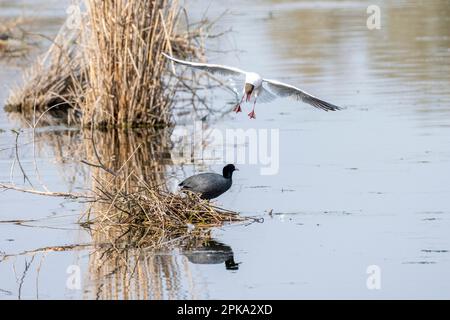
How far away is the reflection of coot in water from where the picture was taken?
8.60 metres

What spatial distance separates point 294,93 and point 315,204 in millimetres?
1405

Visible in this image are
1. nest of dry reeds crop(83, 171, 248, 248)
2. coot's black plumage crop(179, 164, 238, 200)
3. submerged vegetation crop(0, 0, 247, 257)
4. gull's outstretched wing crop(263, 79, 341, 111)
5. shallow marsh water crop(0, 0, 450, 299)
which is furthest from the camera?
submerged vegetation crop(0, 0, 247, 257)

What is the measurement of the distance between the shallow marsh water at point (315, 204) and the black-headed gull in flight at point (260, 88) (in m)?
0.84

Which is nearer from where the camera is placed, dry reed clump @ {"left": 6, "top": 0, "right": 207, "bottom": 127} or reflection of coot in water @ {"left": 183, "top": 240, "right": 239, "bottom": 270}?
reflection of coot in water @ {"left": 183, "top": 240, "right": 239, "bottom": 270}

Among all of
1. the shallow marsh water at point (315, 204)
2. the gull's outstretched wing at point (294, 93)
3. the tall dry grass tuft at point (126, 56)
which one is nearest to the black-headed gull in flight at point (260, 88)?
the gull's outstretched wing at point (294, 93)

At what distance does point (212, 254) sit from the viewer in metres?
8.84

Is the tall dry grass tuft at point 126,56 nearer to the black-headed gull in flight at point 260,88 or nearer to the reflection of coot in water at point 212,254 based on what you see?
the black-headed gull in flight at point 260,88

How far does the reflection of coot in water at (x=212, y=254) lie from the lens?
8.60 m

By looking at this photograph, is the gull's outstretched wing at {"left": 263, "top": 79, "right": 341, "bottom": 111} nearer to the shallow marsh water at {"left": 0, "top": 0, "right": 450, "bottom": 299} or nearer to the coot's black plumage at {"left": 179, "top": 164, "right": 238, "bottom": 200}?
the shallow marsh water at {"left": 0, "top": 0, "right": 450, "bottom": 299}

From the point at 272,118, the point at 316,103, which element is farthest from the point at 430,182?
the point at 272,118

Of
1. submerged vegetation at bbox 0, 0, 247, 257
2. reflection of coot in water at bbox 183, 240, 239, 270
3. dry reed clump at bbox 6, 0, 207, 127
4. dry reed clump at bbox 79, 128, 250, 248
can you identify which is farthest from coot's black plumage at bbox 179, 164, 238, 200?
dry reed clump at bbox 6, 0, 207, 127

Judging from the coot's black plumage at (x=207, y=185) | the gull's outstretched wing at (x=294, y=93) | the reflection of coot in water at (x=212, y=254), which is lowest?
the reflection of coot in water at (x=212, y=254)

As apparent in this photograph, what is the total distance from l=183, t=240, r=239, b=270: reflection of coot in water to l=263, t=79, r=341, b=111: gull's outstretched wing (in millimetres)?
2318

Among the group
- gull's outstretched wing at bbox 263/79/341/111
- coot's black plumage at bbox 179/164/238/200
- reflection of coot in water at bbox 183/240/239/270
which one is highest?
gull's outstretched wing at bbox 263/79/341/111
